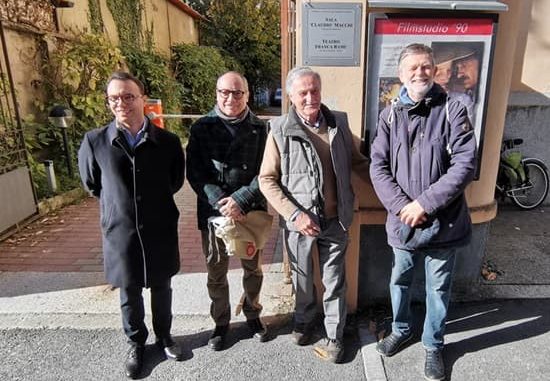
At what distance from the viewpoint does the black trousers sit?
257cm

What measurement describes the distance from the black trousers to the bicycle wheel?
190 inches

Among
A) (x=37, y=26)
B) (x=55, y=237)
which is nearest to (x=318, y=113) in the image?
(x=55, y=237)

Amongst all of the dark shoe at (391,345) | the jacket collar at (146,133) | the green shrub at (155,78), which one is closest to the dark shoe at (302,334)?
the dark shoe at (391,345)

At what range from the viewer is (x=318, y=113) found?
245 centimetres

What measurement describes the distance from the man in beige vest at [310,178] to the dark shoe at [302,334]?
0.25 meters

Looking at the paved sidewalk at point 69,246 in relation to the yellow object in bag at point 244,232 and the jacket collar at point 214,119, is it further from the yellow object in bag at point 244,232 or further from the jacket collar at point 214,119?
the jacket collar at point 214,119

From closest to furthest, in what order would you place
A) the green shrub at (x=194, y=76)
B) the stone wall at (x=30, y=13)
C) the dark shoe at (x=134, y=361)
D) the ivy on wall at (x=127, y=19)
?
the dark shoe at (x=134, y=361) < the stone wall at (x=30, y=13) < the ivy on wall at (x=127, y=19) < the green shrub at (x=194, y=76)

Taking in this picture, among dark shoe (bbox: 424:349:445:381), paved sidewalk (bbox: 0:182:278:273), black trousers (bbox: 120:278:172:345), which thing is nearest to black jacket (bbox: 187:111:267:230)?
black trousers (bbox: 120:278:172:345)

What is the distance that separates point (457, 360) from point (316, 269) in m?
1.06

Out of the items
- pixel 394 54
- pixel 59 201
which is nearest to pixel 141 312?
pixel 394 54

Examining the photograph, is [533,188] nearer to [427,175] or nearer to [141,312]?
[427,175]

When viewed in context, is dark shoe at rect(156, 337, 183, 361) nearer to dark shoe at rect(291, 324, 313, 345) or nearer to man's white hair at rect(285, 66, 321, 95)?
dark shoe at rect(291, 324, 313, 345)

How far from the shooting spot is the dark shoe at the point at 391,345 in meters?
2.68

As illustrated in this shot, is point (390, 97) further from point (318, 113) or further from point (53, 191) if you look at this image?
point (53, 191)
